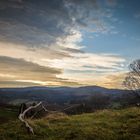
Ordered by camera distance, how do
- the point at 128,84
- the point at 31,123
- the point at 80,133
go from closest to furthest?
the point at 80,133
the point at 31,123
the point at 128,84

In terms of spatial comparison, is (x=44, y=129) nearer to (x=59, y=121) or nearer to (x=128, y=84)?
(x=59, y=121)

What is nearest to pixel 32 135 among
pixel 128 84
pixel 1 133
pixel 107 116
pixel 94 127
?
pixel 1 133

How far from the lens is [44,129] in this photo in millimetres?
13727

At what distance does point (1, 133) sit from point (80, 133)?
14.0ft

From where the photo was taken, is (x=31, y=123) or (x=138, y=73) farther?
(x=138, y=73)

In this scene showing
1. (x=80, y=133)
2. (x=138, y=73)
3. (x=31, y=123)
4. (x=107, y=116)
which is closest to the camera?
(x=80, y=133)

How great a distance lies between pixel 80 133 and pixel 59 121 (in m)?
3.88

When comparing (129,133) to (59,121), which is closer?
(129,133)

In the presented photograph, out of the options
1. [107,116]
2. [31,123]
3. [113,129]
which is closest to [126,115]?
[107,116]

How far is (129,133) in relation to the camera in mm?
12320

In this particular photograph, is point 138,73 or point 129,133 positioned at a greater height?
point 138,73

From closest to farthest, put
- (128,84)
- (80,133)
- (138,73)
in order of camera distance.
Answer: (80,133) → (138,73) → (128,84)

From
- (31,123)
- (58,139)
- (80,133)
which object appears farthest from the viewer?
(31,123)

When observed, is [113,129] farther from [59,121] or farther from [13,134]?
[13,134]
